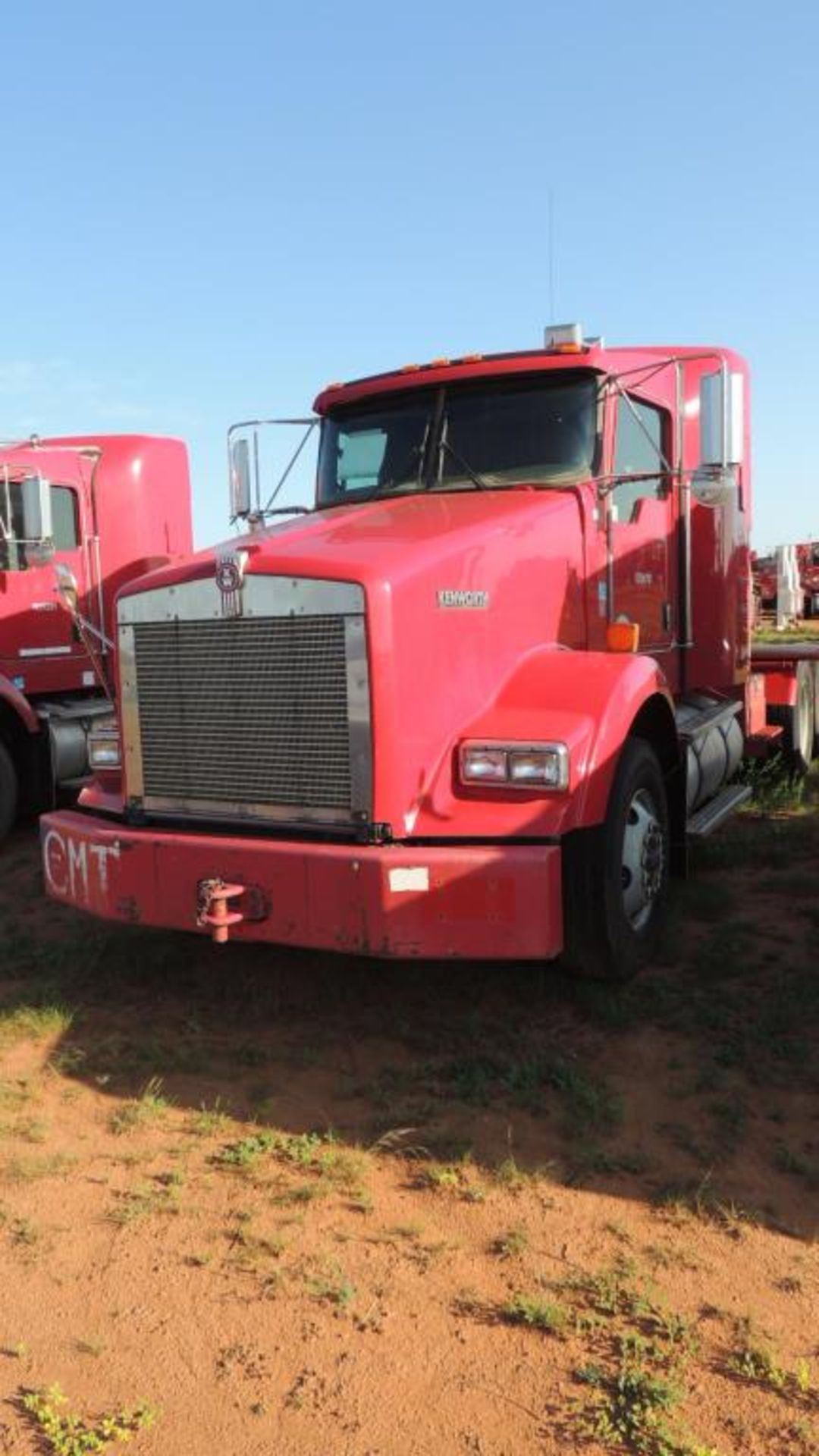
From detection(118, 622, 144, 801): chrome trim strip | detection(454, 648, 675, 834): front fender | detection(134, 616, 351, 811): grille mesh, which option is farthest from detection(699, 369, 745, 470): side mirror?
detection(118, 622, 144, 801): chrome trim strip

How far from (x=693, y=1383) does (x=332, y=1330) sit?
853 mm

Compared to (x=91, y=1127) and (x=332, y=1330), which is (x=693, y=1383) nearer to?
(x=332, y=1330)

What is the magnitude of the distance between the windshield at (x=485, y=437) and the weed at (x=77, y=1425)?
4084mm

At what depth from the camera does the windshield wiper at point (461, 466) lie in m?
5.44

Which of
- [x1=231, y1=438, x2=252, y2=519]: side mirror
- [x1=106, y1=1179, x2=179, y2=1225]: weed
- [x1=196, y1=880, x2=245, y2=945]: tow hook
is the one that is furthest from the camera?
[x1=231, y1=438, x2=252, y2=519]: side mirror

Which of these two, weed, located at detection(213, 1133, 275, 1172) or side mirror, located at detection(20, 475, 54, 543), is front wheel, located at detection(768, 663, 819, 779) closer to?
side mirror, located at detection(20, 475, 54, 543)

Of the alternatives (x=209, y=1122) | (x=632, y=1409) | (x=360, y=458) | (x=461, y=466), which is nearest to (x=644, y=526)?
(x=461, y=466)

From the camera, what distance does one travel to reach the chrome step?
18.7 feet

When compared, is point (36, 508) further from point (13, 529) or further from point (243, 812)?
point (243, 812)

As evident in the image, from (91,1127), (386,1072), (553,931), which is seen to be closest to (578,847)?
(553,931)

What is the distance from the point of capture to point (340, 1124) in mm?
3799

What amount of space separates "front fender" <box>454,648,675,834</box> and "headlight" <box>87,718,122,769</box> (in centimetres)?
172

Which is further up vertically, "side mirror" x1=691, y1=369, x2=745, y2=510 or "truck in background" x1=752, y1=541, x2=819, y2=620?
"side mirror" x1=691, y1=369, x2=745, y2=510

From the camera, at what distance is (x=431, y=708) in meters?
4.24
